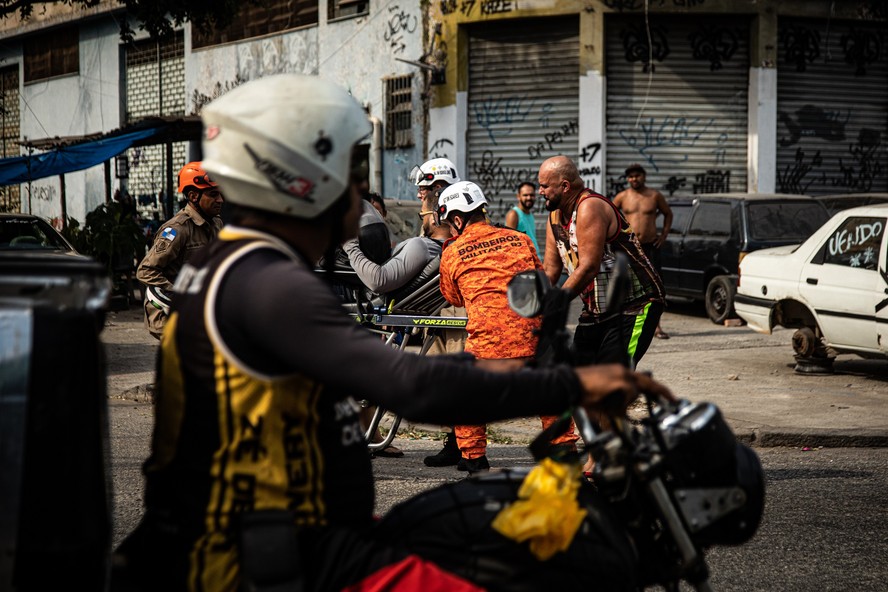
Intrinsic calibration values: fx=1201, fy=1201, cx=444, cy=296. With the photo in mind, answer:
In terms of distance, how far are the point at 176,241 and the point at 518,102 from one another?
14.2 meters

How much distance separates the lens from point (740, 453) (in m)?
2.34

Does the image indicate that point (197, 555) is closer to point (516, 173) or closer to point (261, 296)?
point (261, 296)

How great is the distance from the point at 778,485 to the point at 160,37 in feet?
32.7

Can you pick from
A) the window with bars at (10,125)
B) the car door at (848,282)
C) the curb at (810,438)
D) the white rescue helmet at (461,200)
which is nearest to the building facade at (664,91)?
the car door at (848,282)

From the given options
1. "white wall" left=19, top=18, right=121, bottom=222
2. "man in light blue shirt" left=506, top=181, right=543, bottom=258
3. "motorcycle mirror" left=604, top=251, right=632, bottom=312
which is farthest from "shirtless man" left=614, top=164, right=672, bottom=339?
"white wall" left=19, top=18, right=121, bottom=222

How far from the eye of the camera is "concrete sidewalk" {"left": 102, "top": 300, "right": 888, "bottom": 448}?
8188 mm

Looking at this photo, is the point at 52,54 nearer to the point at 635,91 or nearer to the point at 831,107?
the point at 635,91

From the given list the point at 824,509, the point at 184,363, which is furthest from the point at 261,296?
the point at 824,509

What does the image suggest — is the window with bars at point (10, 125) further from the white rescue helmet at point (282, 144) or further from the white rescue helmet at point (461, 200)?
the white rescue helmet at point (282, 144)

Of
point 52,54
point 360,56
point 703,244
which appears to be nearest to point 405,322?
point 703,244

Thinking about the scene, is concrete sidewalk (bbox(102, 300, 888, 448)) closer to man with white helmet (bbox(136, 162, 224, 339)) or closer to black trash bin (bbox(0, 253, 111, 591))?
man with white helmet (bbox(136, 162, 224, 339))

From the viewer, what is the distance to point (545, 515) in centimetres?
207

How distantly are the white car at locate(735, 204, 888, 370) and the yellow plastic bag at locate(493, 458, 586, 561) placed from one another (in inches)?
330

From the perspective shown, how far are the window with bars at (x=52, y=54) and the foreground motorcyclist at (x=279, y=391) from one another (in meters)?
32.6
